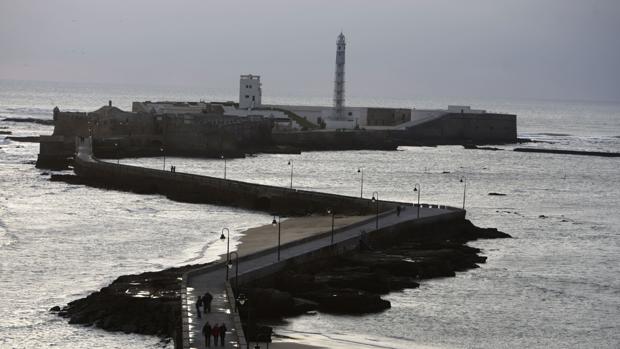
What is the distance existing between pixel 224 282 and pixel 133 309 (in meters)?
2.40

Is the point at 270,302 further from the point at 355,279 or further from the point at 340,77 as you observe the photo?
the point at 340,77

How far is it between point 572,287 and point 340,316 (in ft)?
31.0

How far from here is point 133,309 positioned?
2738 centimetres

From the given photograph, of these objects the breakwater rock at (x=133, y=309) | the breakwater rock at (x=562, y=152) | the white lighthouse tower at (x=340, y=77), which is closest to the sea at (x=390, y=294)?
the breakwater rock at (x=133, y=309)

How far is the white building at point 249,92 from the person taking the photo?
→ 109062mm

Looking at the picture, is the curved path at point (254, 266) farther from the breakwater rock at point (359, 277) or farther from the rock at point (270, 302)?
the rock at point (270, 302)

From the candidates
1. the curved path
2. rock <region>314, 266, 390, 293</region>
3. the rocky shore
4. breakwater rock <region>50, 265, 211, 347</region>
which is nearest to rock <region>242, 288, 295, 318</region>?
the rocky shore

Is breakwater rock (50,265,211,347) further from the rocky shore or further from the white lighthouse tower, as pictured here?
the white lighthouse tower

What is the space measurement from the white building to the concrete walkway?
217 ft

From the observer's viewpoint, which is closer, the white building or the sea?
the sea

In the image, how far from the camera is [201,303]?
25.3 meters

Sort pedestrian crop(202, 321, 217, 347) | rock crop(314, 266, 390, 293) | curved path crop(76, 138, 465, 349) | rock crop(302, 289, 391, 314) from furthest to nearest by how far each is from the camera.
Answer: rock crop(314, 266, 390, 293), rock crop(302, 289, 391, 314), curved path crop(76, 138, 465, 349), pedestrian crop(202, 321, 217, 347)

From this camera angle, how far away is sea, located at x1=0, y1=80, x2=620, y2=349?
2841 cm

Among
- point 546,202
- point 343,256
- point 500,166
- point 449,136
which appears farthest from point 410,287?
point 449,136
